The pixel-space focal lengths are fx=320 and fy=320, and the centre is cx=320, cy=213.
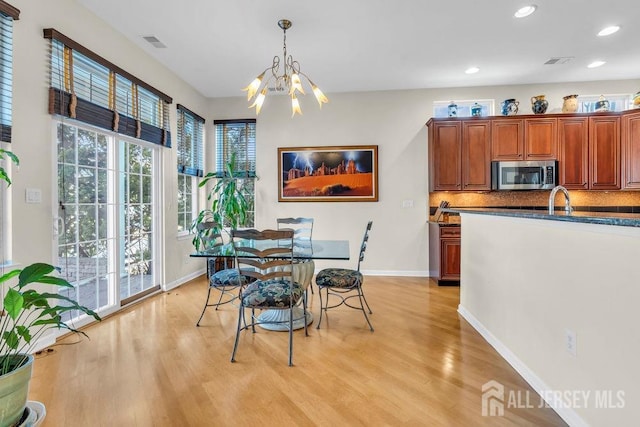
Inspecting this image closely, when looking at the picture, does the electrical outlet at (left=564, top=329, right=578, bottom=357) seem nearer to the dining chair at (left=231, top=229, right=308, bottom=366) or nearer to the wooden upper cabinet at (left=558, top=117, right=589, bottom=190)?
the dining chair at (left=231, top=229, right=308, bottom=366)

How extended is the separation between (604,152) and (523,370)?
3983 mm

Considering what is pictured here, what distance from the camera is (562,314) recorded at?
1.79m

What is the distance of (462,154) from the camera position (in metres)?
4.64

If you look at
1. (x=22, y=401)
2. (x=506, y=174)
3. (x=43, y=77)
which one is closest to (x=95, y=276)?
(x=43, y=77)

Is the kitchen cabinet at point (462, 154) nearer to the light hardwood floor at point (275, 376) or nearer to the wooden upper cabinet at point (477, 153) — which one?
the wooden upper cabinet at point (477, 153)

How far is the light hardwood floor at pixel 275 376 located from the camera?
5.84 ft

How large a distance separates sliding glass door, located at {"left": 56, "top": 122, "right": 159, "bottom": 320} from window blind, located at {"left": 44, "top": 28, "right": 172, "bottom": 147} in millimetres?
159

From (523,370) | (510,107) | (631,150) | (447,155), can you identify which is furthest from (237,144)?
(631,150)

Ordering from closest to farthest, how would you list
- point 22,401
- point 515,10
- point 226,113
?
point 22,401, point 515,10, point 226,113

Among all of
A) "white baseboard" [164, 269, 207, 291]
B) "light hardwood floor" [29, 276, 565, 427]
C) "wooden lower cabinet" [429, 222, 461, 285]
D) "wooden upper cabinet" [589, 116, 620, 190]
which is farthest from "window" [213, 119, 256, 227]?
"wooden upper cabinet" [589, 116, 620, 190]

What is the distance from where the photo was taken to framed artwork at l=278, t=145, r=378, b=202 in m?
5.16

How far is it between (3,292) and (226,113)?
396 centimetres

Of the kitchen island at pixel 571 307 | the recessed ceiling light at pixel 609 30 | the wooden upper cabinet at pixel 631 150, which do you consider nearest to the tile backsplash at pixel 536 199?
the wooden upper cabinet at pixel 631 150

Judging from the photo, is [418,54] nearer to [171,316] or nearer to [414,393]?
[414,393]
